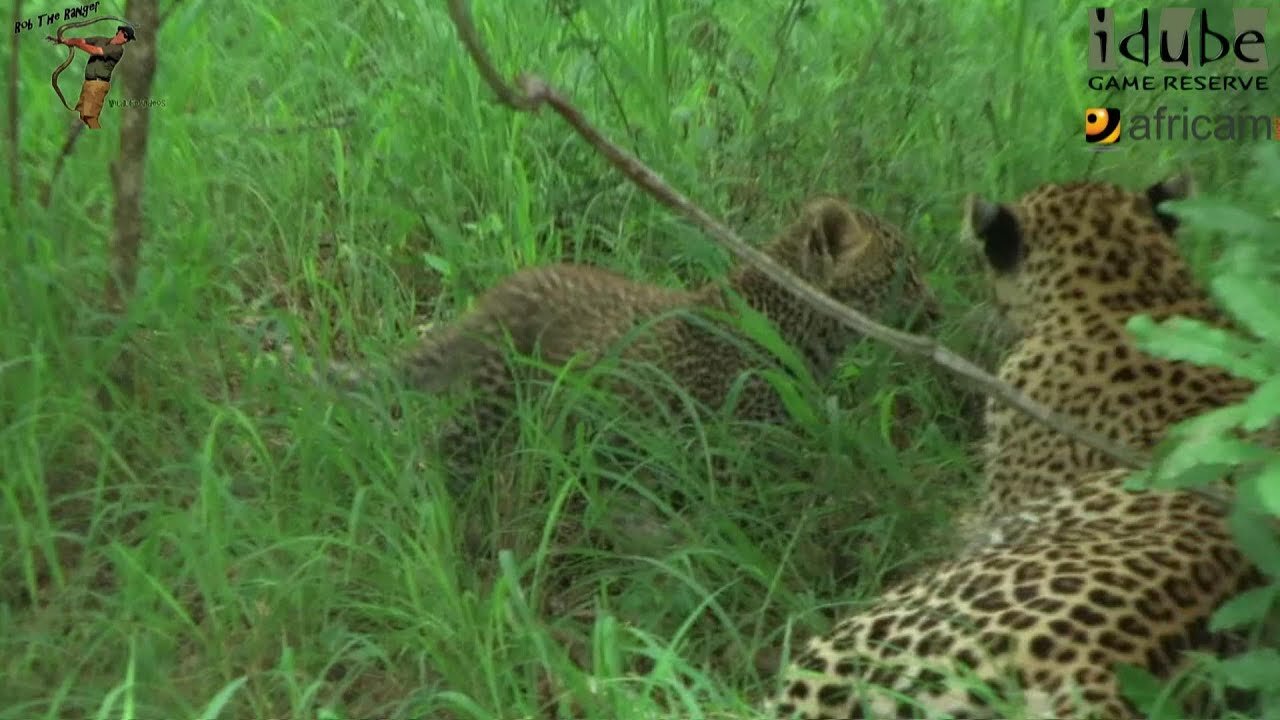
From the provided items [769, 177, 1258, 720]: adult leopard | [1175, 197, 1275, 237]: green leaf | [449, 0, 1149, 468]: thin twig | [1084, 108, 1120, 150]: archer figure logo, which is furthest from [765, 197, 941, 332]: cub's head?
[1175, 197, 1275, 237]: green leaf

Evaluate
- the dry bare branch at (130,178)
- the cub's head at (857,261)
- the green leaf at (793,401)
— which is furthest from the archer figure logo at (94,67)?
the green leaf at (793,401)

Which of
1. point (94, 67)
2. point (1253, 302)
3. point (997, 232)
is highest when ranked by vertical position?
point (94, 67)

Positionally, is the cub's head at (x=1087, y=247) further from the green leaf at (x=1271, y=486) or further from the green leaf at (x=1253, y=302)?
the green leaf at (x=1271, y=486)

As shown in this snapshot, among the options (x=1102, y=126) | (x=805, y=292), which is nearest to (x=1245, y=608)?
(x=805, y=292)

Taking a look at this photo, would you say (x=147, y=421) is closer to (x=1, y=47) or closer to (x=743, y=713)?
(x=1, y=47)

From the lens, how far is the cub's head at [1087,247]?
4785 mm

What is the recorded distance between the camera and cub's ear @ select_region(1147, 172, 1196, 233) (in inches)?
191

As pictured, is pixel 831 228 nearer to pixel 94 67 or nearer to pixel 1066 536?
pixel 1066 536

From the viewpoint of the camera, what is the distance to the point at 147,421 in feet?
16.0

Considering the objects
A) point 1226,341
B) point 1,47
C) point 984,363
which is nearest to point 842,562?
point 984,363

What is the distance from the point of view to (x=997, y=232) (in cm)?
485

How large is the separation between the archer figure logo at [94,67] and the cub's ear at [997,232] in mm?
2656

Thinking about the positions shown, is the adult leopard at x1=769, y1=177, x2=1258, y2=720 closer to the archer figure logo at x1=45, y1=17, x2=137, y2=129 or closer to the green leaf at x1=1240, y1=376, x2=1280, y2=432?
the green leaf at x1=1240, y1=376, x2=1280, y2=432

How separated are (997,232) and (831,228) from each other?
61cm
